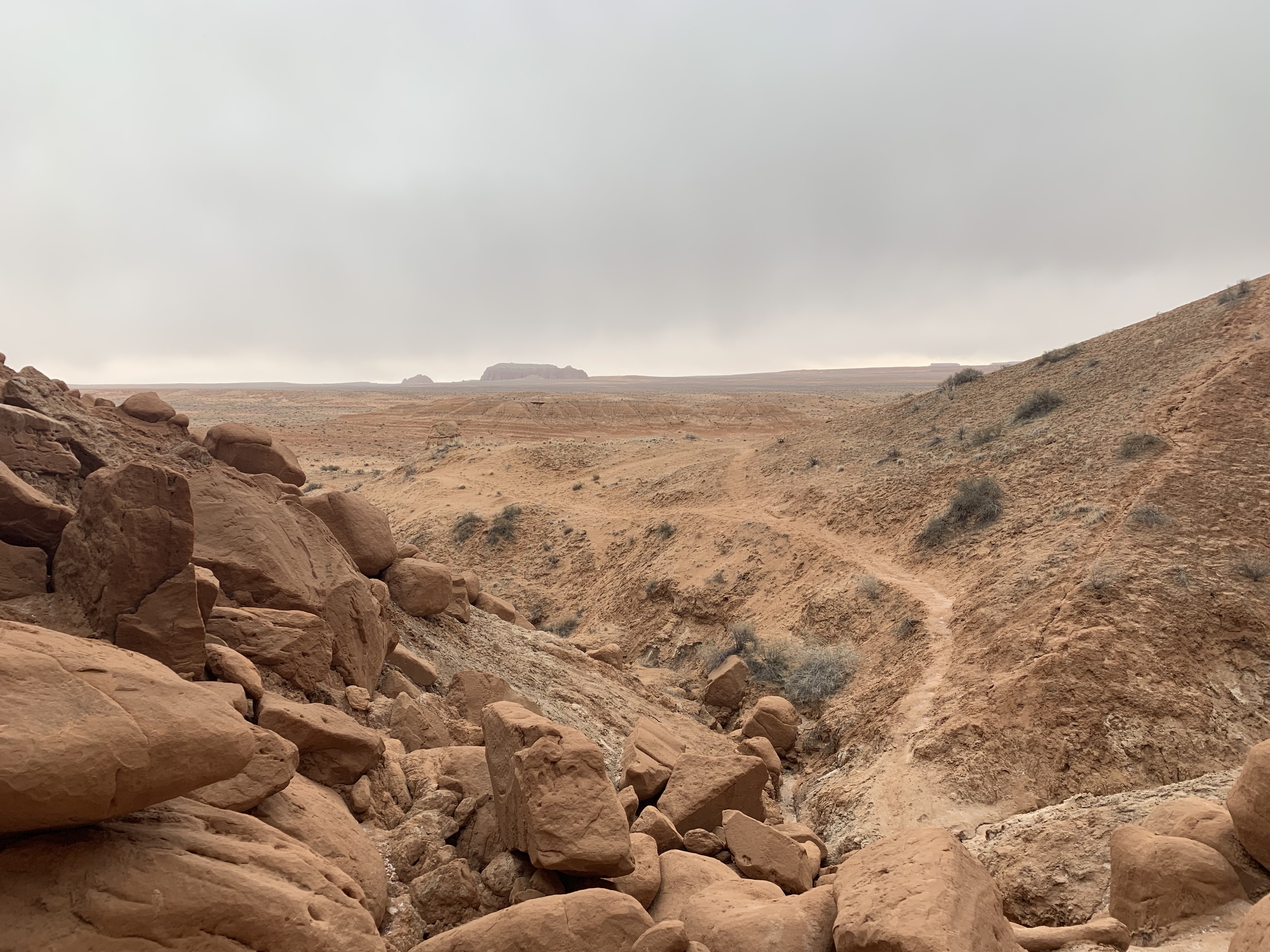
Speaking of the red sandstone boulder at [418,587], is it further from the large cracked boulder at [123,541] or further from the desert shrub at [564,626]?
the desert shrub at [564,626]

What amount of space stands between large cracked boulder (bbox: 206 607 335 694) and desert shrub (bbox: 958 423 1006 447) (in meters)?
19.7

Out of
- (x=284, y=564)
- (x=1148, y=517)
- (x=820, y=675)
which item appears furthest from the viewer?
(x=820, y=675)

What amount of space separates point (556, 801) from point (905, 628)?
1081 cm

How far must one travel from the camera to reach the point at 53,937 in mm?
3414

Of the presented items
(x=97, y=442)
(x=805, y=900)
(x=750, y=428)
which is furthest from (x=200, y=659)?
(x=750, y=428)

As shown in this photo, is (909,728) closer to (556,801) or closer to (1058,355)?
(556,801)

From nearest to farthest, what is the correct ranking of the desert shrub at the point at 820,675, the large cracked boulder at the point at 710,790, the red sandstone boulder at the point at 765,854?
the red sandstone boulder at the point at 765,854, the large cracked boulder at the point at 710,790, the desert shrub at the point at 820,675

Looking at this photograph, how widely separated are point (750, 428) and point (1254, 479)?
1711 inches

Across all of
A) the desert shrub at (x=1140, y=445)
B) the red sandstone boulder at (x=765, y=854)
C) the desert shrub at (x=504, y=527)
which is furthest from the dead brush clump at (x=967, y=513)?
the desert shrub at (x=504, y=527)

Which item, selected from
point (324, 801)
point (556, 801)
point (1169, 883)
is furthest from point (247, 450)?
point (1169, 883)

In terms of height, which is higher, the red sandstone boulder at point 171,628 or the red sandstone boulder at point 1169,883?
the red sandstone boulder at point 171,628

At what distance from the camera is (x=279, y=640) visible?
740cm

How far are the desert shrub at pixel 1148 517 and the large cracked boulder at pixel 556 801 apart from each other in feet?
39.7

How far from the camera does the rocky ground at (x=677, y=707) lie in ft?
13.5
